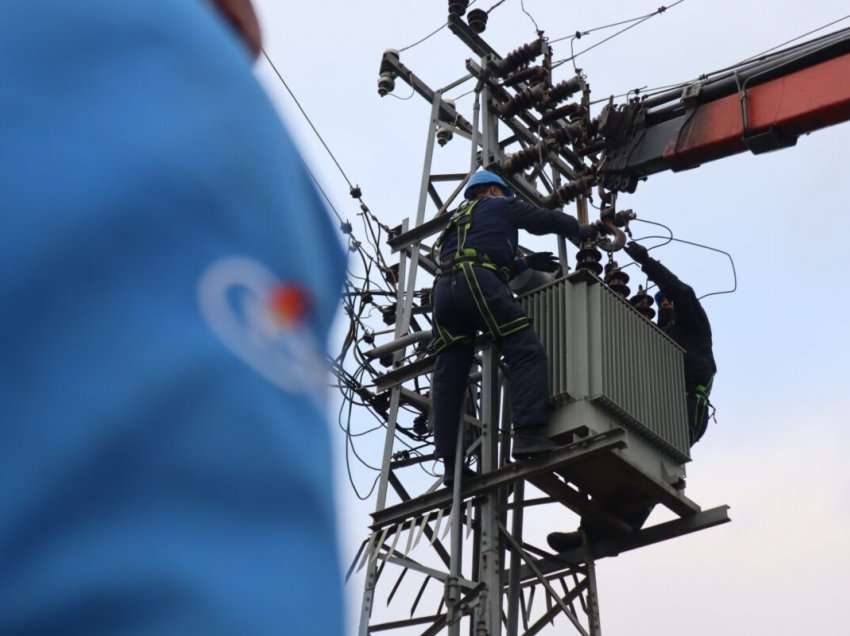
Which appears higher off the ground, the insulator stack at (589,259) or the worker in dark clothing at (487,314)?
the insulator stack at (589,259)

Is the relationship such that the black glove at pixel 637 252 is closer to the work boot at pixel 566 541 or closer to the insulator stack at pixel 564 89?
the insulator stack at pixel 564 89

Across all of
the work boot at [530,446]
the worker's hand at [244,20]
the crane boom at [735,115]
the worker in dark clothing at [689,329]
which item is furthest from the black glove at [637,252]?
the worker's hand at [244,20]

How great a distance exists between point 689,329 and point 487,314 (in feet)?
8.31

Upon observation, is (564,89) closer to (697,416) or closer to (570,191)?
(570,191)

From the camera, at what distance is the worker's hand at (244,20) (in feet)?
2.64

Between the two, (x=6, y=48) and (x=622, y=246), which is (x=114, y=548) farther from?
(x=622, y=246)

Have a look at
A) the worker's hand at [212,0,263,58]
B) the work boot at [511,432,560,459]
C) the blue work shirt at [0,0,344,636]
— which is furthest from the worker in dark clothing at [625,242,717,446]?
the blue work shirt at [0,0,344,636]

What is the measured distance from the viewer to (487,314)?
7016 mm

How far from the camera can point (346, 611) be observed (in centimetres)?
67

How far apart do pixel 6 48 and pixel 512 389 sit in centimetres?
643

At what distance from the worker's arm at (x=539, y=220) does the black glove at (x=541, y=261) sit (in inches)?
23.3

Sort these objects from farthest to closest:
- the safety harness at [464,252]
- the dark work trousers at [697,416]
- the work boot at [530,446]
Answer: the dark work trousers at [697,416], the safety harness at [464,252], the work boot at [530,446]

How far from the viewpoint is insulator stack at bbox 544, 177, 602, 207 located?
27.6 feet

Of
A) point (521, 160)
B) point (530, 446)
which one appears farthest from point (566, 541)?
point (521, 160)
